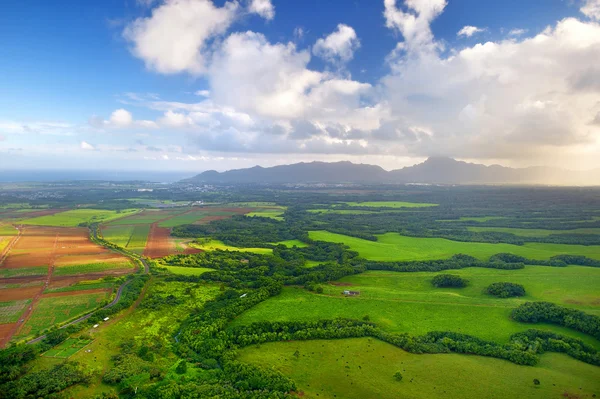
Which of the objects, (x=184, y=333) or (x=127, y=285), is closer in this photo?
(x=184, y=333)

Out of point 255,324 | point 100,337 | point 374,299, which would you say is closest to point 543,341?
point 374,299

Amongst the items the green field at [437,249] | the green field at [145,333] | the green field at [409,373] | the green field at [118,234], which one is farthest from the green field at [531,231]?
the green field at [118,234]

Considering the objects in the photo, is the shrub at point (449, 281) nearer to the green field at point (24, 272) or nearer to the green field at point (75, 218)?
the green field at point (24, 272)

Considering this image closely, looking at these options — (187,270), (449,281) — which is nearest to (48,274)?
(187,270)

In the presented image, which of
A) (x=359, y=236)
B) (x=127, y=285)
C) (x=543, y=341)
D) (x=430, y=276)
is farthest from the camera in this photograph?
(x=359, y=236)

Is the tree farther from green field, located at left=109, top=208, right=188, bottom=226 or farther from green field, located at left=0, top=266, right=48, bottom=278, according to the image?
green field, located at left=109, top=208, right=188, bottom=226

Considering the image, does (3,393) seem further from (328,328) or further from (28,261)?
(28,261)

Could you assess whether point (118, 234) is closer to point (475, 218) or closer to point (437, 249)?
point (437, 249)
